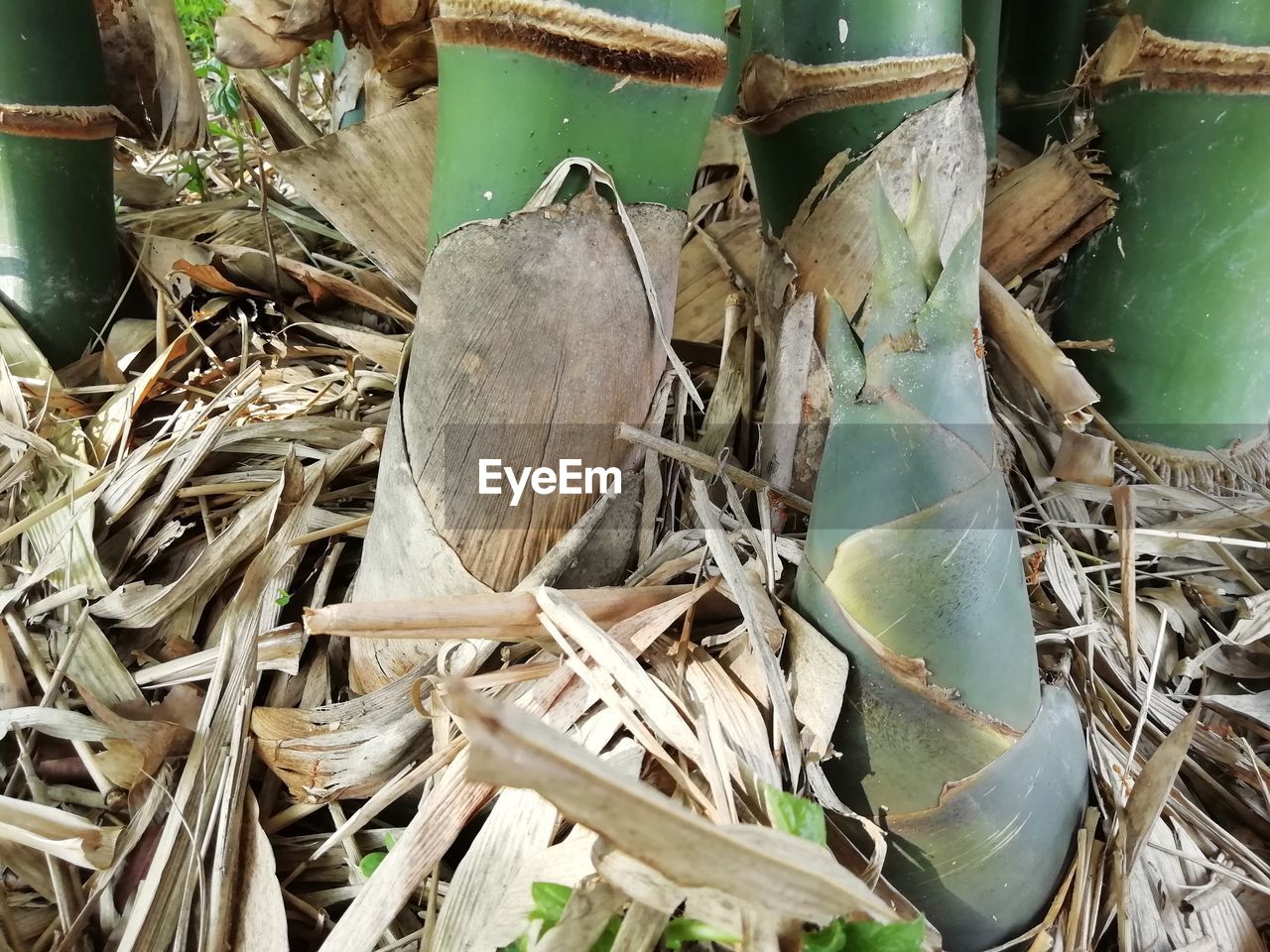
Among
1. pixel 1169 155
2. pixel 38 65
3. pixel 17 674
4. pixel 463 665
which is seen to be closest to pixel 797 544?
pixel 463 665

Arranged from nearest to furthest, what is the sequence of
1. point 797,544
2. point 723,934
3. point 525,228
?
point 723,934
point 525,228
point 797,544

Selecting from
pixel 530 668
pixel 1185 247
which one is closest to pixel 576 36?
pixel 530 668

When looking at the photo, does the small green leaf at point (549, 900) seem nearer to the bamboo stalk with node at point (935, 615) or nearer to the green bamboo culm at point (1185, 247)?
the bamboo stalk with node at point (935, 615)

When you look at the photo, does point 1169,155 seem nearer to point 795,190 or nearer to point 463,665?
point 795,190

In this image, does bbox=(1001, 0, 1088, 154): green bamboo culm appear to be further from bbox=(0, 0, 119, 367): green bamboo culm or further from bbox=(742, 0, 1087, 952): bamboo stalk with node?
bbox=(0, 0, 119, 367): green bamboo culm

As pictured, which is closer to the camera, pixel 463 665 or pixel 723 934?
pixel 723 934

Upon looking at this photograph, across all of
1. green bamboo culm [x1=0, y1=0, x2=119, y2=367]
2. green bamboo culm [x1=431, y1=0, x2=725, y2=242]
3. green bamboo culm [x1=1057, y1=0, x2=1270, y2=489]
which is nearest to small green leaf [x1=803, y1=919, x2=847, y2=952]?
green bamboo culm [x1=431, y1=0, x2=725, y2=242]

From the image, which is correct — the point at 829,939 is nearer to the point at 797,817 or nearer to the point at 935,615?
the point at 797,817

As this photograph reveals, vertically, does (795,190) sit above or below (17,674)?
above
